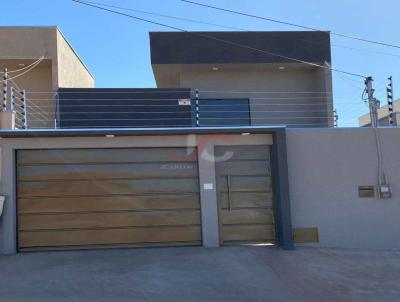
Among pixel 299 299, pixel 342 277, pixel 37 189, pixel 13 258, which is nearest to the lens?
pixel 299 299

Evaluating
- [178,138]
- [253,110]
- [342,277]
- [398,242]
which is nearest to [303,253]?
[342,277]

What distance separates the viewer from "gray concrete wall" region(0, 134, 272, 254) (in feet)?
32.5

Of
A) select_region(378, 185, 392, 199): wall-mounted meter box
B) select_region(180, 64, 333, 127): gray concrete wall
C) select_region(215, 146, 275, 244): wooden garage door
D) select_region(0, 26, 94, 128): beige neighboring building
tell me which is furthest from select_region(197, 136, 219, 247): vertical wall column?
select_region(0, 26, 94, 128): beige neighboring building

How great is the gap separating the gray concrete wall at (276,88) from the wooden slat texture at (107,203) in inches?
245

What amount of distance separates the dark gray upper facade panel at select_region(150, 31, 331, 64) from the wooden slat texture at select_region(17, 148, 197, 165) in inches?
221

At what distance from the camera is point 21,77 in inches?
624

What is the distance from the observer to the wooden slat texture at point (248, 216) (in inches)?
413

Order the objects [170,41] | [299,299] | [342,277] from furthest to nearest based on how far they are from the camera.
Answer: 1. [170,41]
2. [342,277]
3. [299,299]

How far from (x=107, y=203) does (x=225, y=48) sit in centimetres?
746

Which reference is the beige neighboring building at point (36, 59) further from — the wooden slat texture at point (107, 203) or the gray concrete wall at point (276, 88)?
the wooden slat texture at point (107, 203)

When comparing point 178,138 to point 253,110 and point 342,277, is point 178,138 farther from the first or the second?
point 253,110

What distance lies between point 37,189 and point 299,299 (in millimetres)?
Answer: 6099

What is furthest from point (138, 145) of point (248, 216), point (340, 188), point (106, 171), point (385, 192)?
point (385, 192)

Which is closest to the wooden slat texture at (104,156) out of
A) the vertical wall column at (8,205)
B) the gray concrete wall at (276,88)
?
the vertical wall column at (8,205)
